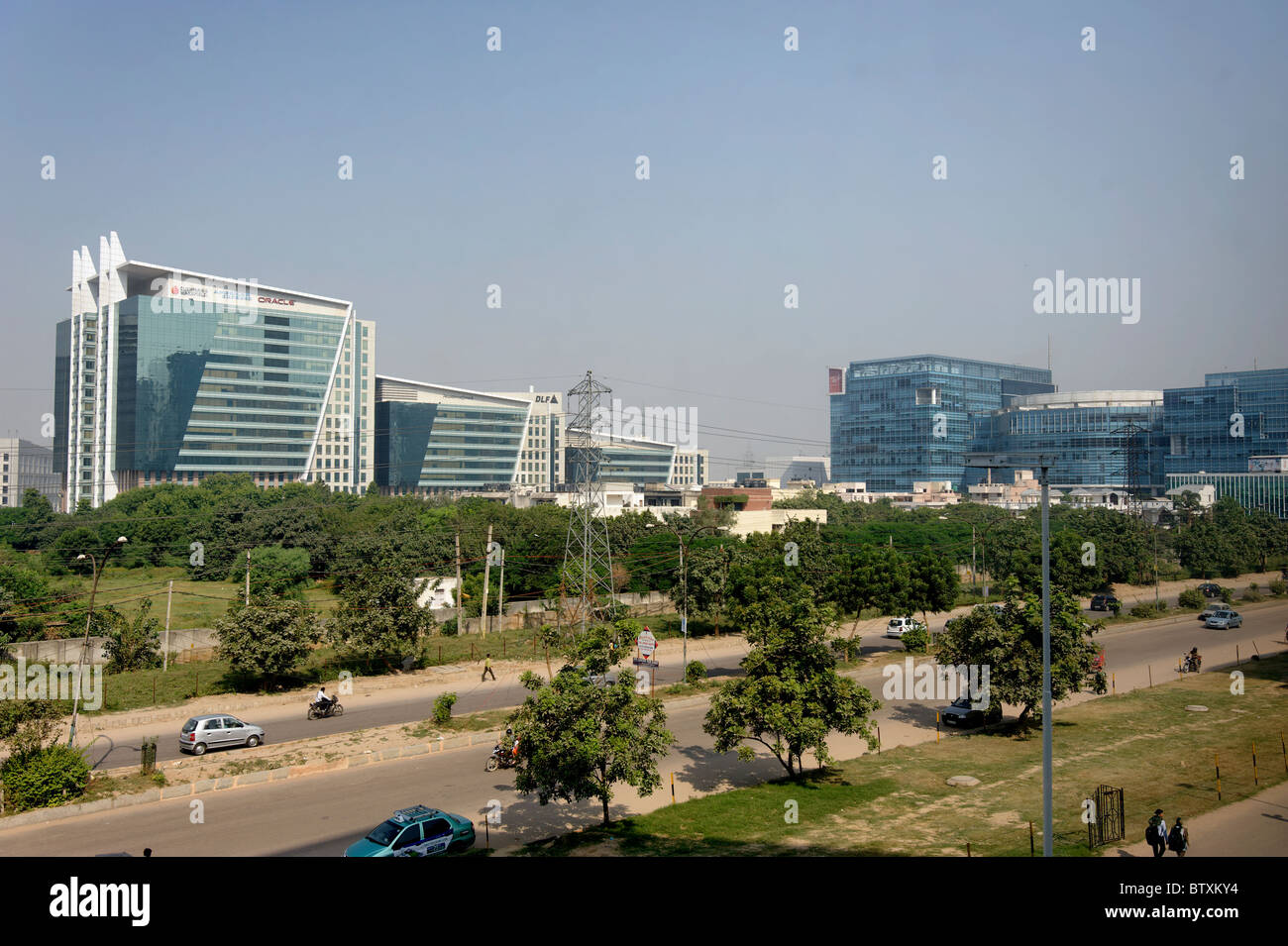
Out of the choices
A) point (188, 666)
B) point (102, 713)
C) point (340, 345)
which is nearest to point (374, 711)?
point (102, 713)

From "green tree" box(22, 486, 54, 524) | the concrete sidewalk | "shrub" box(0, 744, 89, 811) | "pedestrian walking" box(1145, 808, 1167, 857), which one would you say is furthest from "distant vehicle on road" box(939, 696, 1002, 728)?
"green tree" box(22, 486, 54, 524)

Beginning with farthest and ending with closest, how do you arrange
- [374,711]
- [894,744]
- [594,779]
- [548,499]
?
1. [548,499]
2. [374,711]
3. [894,744]
4. [594,779]

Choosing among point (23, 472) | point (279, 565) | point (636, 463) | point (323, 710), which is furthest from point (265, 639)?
point (23, 472)

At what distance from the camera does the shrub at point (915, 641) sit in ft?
128

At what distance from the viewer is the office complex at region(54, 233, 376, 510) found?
4601 inches

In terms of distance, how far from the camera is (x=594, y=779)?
16969 millimetres

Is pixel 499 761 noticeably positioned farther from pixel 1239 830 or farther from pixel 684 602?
pixel 684 602

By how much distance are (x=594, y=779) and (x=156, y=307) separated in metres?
124

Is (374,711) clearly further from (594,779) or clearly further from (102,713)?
(594,779)

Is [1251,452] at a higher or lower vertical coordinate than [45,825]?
higher

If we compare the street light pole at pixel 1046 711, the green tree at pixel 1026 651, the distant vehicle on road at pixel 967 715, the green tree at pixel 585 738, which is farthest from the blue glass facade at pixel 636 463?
the street light pole at pixel 1046 711
